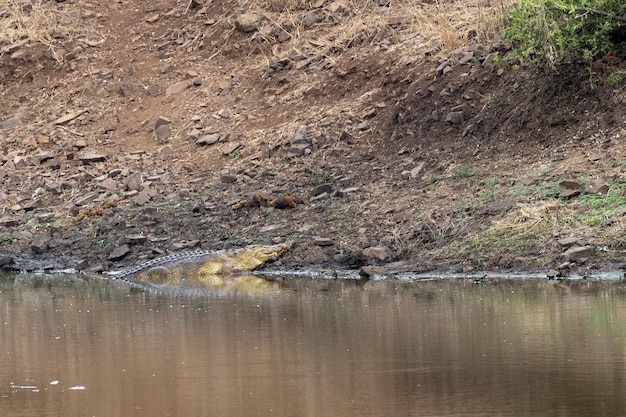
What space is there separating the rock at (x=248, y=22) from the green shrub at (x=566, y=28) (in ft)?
20.9

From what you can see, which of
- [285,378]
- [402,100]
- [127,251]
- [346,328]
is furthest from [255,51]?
[285,378]

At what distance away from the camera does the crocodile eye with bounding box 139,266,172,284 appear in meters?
14.1

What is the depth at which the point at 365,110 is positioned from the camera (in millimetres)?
16953

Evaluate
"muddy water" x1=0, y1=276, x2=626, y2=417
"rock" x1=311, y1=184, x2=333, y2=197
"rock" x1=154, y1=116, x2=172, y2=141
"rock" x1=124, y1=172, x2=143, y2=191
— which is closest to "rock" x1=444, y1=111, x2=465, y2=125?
"rock" x1=311, y1=184, x2=333, y2=197

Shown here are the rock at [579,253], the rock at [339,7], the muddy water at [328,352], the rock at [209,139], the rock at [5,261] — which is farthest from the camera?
the rock at [339,7]

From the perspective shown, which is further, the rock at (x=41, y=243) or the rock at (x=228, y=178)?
the rock at (x=228, y=178)

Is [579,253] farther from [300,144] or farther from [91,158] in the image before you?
[91,158]

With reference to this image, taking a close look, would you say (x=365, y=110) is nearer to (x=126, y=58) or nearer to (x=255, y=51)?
(x=255, y=51)

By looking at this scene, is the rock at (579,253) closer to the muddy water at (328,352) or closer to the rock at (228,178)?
the muddy water at (328,352)

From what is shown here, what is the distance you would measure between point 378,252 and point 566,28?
3715 millimetres

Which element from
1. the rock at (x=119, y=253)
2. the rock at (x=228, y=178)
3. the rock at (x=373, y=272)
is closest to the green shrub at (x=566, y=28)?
the rock at (x=373, y=272)

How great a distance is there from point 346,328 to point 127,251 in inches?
246

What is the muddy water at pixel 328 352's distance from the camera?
7.05 metres

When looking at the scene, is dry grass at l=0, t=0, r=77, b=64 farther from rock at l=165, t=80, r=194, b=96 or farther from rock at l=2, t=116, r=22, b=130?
rock at l=165, t=80, r=194, b=96
